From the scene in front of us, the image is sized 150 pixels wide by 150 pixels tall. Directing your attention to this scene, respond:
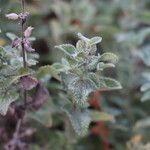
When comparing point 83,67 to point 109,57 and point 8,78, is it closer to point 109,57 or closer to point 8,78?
point 109,57

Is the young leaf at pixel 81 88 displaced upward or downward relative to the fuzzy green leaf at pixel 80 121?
upward

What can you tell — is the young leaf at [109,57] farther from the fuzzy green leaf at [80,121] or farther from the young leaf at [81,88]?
the fuzzy green leaf at [80,121]

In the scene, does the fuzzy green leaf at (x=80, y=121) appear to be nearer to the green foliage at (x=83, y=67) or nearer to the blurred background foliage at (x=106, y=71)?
the green foliage at (x=83, y=67)

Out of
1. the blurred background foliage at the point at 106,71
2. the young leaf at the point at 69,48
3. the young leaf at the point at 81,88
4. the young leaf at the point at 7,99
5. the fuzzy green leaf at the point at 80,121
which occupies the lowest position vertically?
the blurred background foliage at the point at 106,71

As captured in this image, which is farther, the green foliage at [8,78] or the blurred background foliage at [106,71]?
the blurred background foliage at [106,71]

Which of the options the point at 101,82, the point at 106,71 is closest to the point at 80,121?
the point at 101,82

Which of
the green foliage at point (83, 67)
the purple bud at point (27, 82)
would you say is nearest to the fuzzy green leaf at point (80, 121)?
the green foliage at point (83, 67)

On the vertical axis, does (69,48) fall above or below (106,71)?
above

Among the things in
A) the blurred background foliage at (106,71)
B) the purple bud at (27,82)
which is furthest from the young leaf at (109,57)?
the blurred background foliage at (106,71)

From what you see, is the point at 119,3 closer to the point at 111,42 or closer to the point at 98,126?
the point at 111,42

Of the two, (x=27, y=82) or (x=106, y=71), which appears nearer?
(x=27, y=82)
